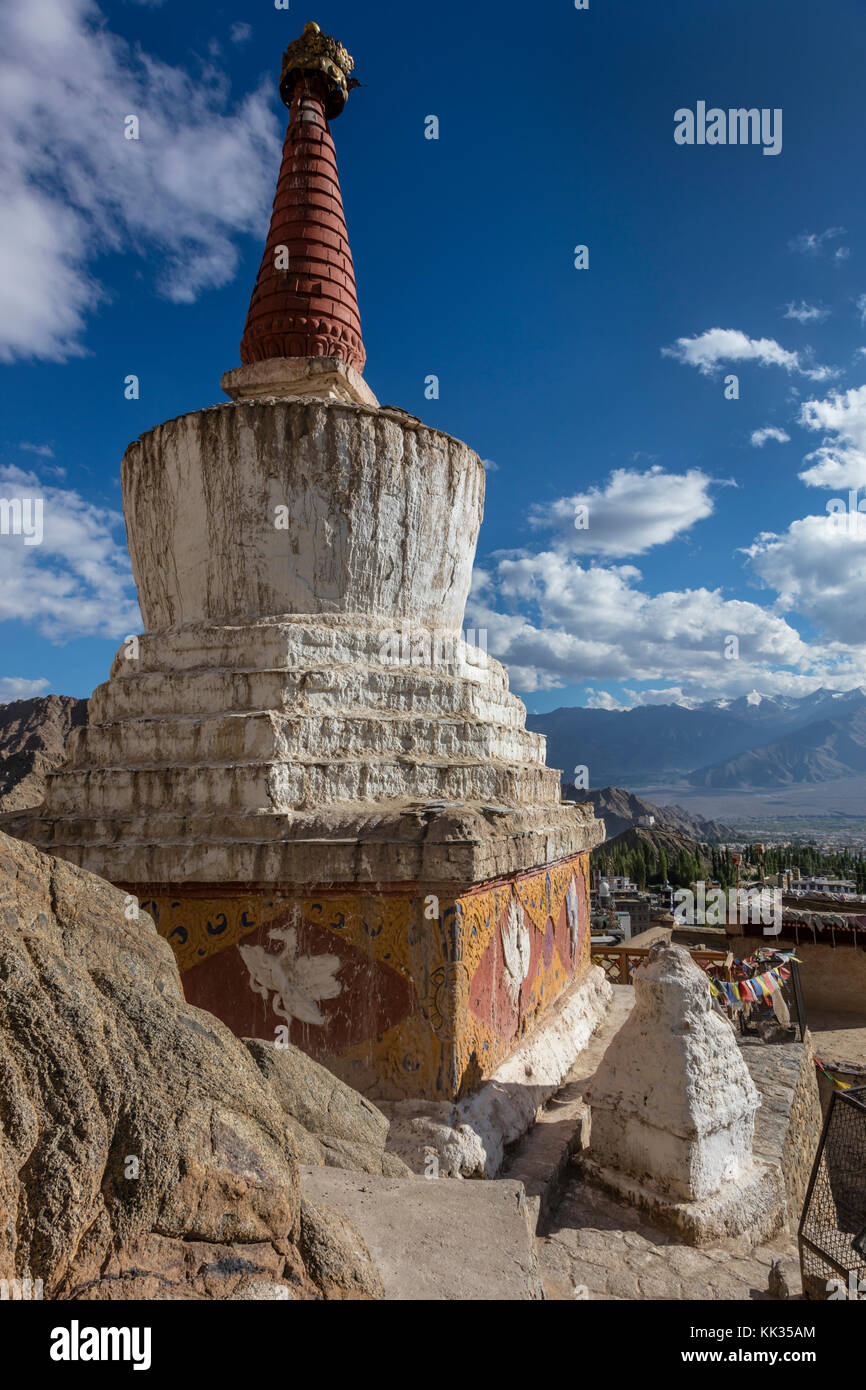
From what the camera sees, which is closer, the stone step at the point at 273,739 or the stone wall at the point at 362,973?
the stone wall at the point at 362,973

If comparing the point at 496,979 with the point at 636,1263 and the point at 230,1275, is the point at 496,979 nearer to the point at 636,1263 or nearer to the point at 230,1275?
the point at 636,1263

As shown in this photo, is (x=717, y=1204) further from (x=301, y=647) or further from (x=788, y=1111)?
(x=301, y=647)

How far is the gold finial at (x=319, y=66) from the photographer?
33.6 feet

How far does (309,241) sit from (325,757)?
6.80 metres

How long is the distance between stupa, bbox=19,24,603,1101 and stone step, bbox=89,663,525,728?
2 cm

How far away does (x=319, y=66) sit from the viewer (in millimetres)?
10305

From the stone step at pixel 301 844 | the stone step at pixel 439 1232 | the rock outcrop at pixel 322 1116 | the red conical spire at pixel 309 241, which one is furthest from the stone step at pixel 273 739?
the red conical spire at pixel 309 241

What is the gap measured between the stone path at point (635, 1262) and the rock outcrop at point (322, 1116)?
3.88 feet

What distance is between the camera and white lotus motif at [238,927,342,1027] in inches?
208

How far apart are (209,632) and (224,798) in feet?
5.57

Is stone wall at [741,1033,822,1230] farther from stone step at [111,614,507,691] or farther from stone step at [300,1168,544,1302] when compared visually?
stone step at [111,614,507,691]

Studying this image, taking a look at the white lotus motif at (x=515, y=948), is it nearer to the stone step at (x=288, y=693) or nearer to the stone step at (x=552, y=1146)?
the stone step at (x=552, y=1146)

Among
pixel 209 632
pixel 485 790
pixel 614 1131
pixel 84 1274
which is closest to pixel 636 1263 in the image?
pixel 614 1131

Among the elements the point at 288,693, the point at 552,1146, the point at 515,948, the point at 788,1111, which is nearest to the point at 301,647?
the point at 288,693
